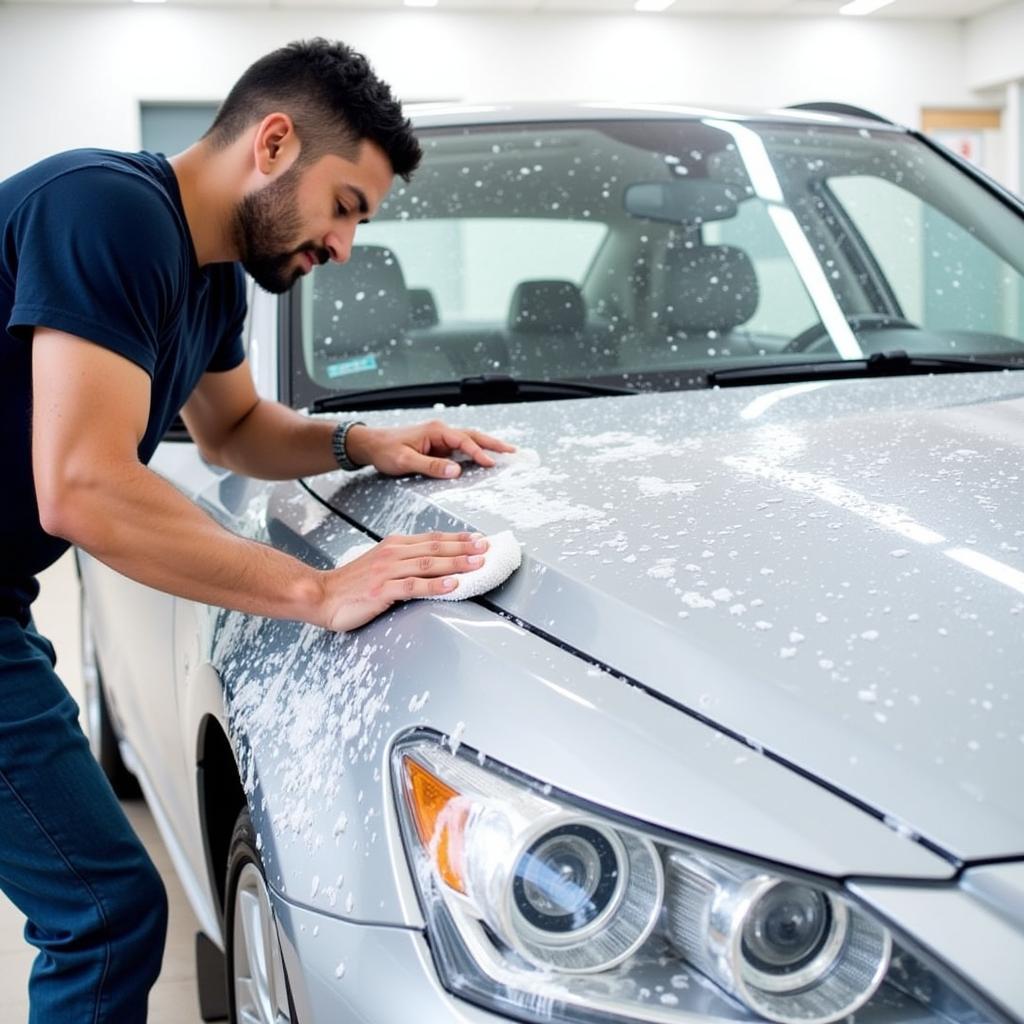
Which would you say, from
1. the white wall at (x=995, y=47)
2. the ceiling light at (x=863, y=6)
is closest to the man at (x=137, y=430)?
the ceiling light at (x=863, y=6)

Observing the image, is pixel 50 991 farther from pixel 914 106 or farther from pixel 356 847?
pixel 914 106

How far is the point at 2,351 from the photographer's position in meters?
1.43

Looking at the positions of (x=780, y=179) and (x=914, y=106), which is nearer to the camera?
(x=780, y=179)

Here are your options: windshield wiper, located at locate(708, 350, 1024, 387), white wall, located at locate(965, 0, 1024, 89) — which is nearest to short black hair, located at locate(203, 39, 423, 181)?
windshield wiper, located at locate(708, 350, 1024, 387)

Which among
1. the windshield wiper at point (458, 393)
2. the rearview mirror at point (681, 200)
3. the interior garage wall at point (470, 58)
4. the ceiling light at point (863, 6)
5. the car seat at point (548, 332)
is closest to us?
the windshield wiper at point (458, 393)

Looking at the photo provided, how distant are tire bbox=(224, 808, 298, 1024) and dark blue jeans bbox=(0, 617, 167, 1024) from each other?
9cm

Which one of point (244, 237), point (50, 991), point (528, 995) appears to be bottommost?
point (50, 991)

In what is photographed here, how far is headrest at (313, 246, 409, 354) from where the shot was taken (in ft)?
6.58

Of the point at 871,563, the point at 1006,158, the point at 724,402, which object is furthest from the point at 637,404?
the point at 1006,158

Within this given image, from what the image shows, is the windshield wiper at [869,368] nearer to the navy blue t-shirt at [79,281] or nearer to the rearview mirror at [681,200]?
the rearview mirror at [681,200]

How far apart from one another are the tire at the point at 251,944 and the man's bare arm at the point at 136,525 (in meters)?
0.24

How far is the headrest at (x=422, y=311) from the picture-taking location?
2.05m

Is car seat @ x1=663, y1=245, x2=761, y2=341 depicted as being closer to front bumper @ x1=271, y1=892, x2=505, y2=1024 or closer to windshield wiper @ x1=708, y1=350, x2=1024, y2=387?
windshield wiper @ x1=708, y1=350, x2=1024, y2=387

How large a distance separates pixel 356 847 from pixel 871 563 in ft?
1.65
